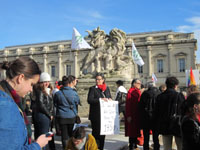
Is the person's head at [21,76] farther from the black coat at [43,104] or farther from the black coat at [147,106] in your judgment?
the black coat at [147,106]

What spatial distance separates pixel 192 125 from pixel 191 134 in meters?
0.10

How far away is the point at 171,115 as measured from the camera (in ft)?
14.3

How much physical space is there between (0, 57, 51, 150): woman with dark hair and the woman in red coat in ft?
13.1

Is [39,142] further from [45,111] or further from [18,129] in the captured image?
[45,111]

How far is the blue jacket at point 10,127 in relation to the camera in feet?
4.58

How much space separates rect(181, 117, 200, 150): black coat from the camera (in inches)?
100

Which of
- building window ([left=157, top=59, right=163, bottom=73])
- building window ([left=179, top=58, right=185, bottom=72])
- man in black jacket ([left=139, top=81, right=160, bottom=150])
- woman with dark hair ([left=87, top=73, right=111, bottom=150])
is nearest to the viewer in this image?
woman with dark hair ([left=87, top=73, right=111, bottom=150])

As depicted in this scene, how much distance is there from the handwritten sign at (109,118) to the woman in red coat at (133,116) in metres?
0.38

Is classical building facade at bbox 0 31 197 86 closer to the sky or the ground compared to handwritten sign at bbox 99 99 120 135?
closer to the sky

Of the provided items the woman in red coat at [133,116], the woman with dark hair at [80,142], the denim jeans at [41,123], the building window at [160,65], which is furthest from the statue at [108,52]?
the building window at [160,65]

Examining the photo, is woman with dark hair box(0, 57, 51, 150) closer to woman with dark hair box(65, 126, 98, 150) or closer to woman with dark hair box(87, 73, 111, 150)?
woman with dark hair box(65, 126, 98, 150)

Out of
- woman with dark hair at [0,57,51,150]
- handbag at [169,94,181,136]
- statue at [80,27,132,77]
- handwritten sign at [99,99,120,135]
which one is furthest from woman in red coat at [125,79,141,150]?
statue at [80,27,132,77]

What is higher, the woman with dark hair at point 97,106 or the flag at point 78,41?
the flag at point 78,41

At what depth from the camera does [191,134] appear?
258 cm
